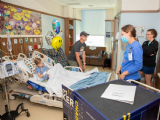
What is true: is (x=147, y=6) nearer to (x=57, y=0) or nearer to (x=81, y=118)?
(x=57, y=0)

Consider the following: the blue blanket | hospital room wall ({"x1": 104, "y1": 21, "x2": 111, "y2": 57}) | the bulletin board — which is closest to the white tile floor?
the blue blanket

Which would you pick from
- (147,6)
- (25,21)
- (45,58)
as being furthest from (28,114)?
(147,6)

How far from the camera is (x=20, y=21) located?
3396mm

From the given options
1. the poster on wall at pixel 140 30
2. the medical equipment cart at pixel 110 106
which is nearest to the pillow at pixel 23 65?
the medical equipment cart at pixel 110 106

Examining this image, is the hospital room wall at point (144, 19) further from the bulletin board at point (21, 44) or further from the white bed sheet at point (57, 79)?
the bulletin board at point (21, 44)

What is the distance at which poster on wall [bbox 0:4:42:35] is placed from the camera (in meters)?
2.94

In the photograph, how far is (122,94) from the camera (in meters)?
0.84

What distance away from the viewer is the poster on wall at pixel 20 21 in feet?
9.64

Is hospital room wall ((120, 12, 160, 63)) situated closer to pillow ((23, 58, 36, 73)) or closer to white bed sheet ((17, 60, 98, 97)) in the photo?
white bed sheet ((17, 60, 98, 97))

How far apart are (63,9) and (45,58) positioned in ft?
10.6

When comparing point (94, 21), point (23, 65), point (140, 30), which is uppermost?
point (94, 21)

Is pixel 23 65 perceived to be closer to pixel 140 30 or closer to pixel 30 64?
pixel 30 64

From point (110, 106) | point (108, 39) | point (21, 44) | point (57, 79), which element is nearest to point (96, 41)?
point (108, 39)

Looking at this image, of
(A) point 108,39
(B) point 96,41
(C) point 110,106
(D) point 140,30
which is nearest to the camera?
(C) point 110,106
